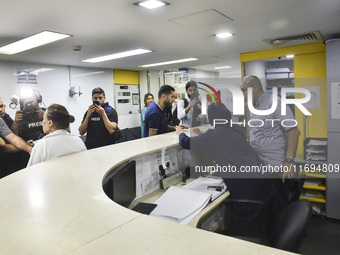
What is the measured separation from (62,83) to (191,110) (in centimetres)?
273

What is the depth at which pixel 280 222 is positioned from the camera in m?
1.64

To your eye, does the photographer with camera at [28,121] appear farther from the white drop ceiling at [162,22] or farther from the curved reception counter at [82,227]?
the curved reception counter at [82,227]

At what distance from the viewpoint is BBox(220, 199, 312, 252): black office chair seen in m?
1.26

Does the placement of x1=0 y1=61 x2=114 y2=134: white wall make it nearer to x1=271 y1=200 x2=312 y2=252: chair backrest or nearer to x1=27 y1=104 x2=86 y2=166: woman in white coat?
x1=27 y1=104 x2=86 y2=166: woman in white coat

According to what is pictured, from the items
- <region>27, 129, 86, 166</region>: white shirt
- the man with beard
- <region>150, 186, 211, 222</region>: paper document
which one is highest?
the man with beard

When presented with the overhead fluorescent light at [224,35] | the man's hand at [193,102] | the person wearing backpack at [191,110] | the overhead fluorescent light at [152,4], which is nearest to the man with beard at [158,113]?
the man's hand at [193,102]

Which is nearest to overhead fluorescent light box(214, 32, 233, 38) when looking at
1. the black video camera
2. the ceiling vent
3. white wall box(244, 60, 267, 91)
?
the ceiling vent

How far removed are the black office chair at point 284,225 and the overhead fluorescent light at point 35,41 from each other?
2.53 m

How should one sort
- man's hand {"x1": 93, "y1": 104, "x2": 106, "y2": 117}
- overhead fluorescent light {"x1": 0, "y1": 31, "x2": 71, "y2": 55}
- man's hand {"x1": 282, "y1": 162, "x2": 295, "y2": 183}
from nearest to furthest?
man's hand {"x1": 282, "y1": 162, "x2": 295, "y2": 183} < overhead fluorescent light {"x1": 0, "y1": 31, "x2": 71, "y2": 55} < man's hand {"x1": 93, "y1": 104, "x2": 106, "y2": 117}

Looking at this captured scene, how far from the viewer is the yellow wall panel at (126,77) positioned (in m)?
6.60

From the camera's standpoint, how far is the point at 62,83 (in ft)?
18.1

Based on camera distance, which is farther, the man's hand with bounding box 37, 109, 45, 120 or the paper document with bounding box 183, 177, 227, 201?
the man's hand with bounding box 37, 109, 45, 120

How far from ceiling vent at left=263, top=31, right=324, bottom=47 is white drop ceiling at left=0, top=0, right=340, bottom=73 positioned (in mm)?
104

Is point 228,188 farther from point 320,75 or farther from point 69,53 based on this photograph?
point 69,53
